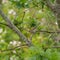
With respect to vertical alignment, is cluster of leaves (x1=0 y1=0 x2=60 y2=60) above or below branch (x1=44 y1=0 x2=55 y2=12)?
below

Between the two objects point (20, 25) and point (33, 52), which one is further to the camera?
point (20, 25)

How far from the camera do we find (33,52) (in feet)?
4.66

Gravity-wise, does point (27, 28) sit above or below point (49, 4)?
below

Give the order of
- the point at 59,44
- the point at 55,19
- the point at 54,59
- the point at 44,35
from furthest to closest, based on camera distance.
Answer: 1. the point at 44,35
2. the point at 55,19
3. the point at 59,44
4. the point at 54,59

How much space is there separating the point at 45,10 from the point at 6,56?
1.79 feet

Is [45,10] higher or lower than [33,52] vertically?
higher

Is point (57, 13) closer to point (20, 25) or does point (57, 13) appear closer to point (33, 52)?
point (20, 25)

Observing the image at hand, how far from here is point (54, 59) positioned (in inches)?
54.6

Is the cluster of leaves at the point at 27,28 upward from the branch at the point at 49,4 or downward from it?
downward

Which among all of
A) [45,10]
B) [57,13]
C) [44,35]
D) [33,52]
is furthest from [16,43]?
[33,52]

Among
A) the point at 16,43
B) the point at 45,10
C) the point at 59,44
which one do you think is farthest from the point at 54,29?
the point at 16,43

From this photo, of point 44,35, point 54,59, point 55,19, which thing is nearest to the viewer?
point 54,59

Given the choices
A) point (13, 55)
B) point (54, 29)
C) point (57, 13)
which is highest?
point (57, 13)

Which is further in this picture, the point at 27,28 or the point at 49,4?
the point at 27,28
